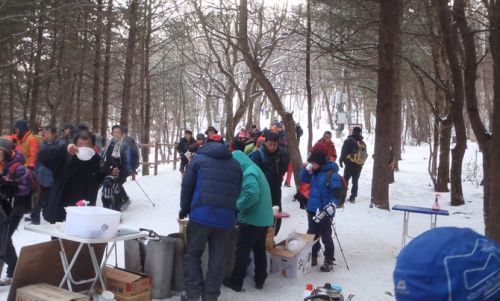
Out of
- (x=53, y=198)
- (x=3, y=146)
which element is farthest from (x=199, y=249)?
(x=3, y=146)

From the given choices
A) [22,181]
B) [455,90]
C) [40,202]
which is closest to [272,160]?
[22,181]

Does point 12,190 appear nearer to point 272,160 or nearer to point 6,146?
point 6,146

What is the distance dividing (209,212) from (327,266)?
2.48 meters

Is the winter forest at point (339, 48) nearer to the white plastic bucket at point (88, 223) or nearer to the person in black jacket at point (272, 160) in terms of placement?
the person in black jacket at point (272, 160)

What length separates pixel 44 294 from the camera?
4406mm

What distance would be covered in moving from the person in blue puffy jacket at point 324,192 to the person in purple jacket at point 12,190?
3.58 m

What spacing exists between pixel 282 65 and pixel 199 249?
2692 centimetres

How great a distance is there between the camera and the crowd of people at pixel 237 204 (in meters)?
5.01

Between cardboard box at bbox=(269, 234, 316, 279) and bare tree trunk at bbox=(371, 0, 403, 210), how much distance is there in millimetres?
4498

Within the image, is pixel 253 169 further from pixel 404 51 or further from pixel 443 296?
pixel 404 51

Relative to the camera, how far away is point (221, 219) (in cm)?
501

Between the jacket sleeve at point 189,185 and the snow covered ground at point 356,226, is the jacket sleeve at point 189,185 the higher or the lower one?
the higher one

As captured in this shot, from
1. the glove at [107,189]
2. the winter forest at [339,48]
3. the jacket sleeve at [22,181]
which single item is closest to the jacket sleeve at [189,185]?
the jacket sleeve at [22,181]

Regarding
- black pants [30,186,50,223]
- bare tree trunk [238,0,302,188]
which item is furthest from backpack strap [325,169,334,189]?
black pants [30,186,50,223]
